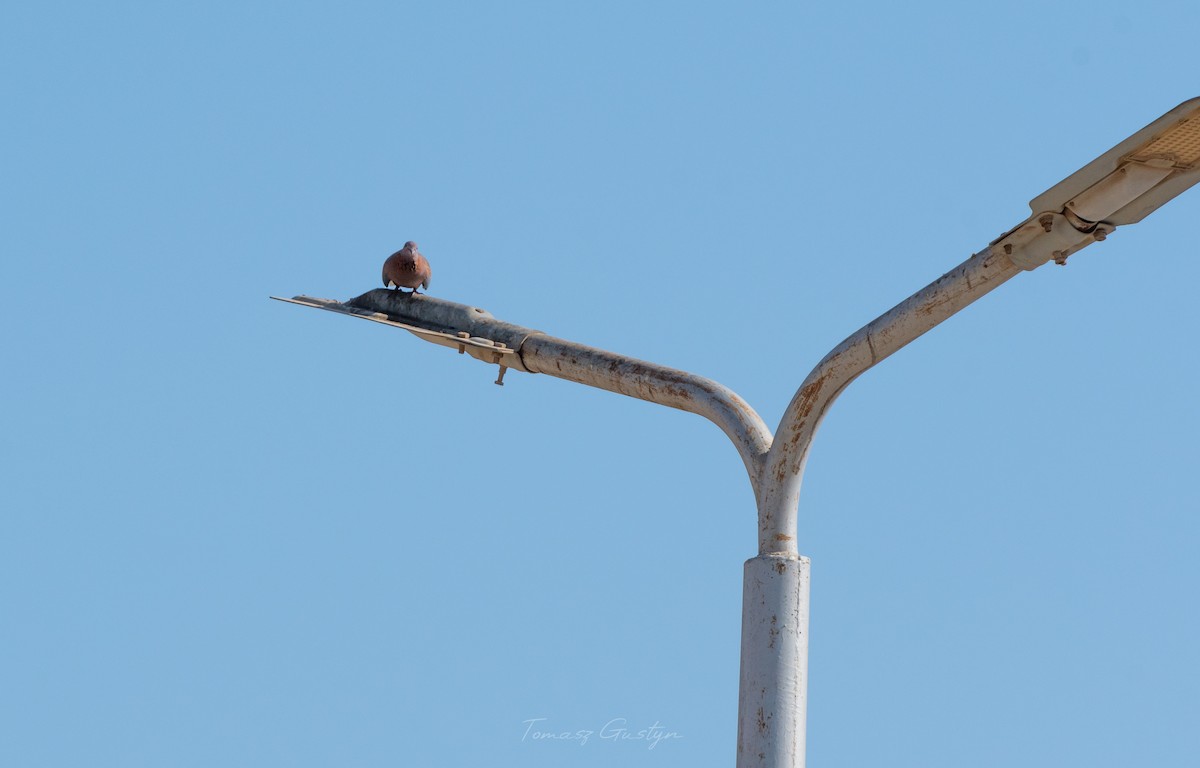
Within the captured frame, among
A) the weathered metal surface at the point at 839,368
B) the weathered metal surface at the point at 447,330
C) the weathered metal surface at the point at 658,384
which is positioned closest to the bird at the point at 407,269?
the weathered metal surface at the point at 447,330

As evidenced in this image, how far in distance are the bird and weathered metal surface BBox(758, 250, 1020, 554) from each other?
8.40 ft

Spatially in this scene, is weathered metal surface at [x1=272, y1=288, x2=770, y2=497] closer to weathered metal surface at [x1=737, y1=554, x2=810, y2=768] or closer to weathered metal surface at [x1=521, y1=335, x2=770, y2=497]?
weathered metal surface at [x1=521, y1=335, x2=770, y2=497]

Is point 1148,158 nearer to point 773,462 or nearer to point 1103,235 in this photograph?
point 1103,235

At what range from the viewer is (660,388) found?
25.7 feet

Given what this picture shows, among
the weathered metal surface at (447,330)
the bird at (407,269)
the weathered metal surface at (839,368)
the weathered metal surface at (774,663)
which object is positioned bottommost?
the weathered metal surface at (774,663)

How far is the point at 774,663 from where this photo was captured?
719 centimetres

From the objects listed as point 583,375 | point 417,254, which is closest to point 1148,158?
point 583,375

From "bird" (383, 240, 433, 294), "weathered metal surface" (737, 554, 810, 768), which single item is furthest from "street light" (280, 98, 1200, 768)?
"bird" (383, 240, 433, 294)

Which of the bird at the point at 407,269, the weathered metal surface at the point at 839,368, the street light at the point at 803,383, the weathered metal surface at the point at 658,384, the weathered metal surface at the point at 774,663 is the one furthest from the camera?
the bird at the point at 407,269

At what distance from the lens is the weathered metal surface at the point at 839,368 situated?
6.86 meters

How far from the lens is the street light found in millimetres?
6527

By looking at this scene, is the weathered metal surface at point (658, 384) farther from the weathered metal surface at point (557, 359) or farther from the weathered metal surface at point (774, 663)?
the weathered metal surface at point (774, 663)

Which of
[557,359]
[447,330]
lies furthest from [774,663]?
[447,330]

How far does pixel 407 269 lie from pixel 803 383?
265 centimetres
